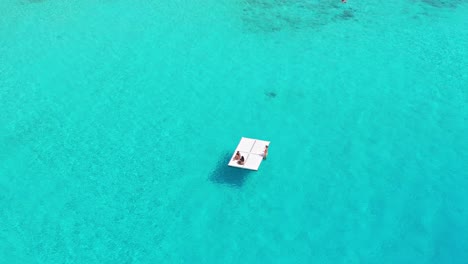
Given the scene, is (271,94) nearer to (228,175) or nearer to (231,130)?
(231,130)

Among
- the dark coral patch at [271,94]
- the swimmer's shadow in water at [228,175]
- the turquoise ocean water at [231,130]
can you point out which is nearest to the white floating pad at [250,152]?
the swimmer's shadow in water at [228,175]

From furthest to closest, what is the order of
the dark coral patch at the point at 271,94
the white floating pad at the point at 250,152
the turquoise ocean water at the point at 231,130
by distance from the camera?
the dark coral patch at the point at 271,94
the white floating pad at the point at 250,152
the turquoise ocean water at the point at 231,130

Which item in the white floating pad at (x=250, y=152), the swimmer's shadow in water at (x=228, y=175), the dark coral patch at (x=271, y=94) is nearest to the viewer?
the white floating pad at (x=250, y=152)

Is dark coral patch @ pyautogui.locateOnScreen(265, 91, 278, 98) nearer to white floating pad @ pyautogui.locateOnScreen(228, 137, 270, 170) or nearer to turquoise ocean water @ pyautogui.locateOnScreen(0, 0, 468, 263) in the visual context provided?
turquoise ocean water @ pyautogui.locateOnScreen(0, 0, 468, 263)

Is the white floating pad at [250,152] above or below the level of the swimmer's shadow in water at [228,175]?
above

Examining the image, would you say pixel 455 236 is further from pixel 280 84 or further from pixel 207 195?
pixel 280 84

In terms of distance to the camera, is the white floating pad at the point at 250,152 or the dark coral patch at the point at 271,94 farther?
the dark coral patch at the point at 271,94

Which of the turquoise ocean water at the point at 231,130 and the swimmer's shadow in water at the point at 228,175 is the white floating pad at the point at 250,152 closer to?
the swimmer's shadow in water at the point at 228,175
